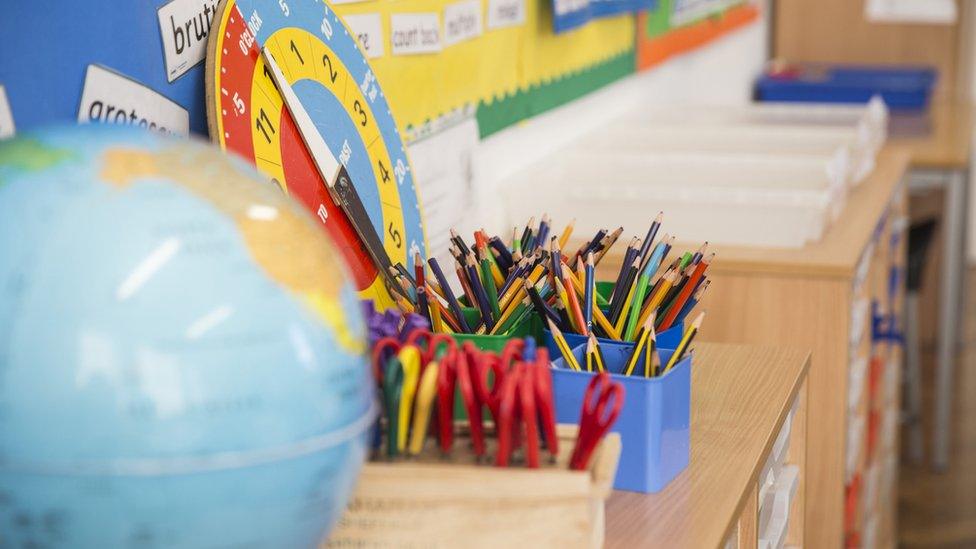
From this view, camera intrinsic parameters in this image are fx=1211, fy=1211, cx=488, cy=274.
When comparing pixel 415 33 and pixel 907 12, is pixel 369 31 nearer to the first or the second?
pixel 415 33

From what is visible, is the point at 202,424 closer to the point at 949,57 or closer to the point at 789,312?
the point at 789,312

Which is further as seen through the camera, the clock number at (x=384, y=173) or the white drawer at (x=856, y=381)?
the white drawer at (x=856, y=381)

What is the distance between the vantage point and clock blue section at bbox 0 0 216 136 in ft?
2.37

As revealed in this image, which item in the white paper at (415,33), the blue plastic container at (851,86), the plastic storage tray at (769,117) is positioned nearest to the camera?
the white paper at (415,33)

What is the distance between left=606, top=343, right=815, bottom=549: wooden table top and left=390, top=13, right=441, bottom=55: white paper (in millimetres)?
466

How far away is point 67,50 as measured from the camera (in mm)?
769

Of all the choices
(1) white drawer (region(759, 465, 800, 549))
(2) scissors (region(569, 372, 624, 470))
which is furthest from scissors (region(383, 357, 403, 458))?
(1) white drawer (region(759, 465, 800, 549))

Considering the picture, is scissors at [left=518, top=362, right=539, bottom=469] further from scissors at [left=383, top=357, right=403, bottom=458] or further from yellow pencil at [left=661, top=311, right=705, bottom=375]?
yellow pencil at [left=661, top=311, right=705, bottom=375]

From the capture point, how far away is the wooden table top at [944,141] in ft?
9.54

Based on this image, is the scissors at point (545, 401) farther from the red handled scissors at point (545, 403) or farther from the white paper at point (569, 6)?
the white paper at point (569, 6)

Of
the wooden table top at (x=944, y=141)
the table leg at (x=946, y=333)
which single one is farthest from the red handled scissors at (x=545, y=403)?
the table leg at (x=946, y=333)

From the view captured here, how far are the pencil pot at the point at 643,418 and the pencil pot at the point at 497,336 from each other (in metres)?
0.05

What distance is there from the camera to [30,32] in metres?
0.73

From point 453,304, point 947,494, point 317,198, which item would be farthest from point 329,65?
point 947,494
